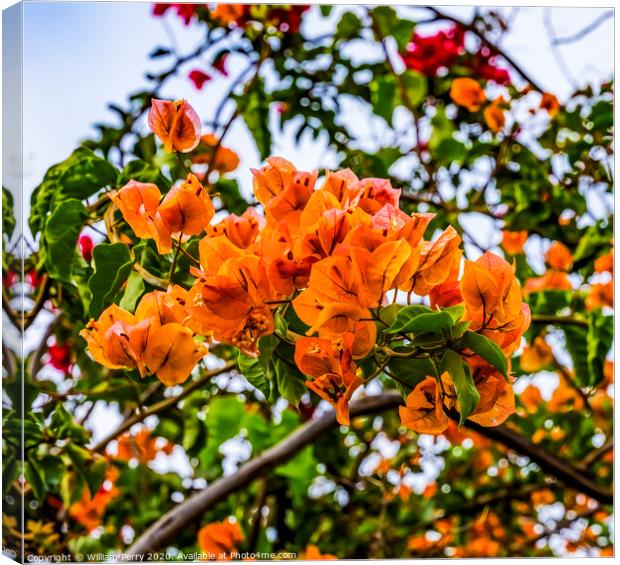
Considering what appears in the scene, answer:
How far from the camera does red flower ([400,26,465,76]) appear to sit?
1.29 metres

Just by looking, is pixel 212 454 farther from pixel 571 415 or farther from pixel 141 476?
pixel 571 415

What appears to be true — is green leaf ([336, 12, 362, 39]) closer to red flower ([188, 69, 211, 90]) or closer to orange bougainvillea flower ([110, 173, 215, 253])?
red flower ([188, 69, 211, 90])

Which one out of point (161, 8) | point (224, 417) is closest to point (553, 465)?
point (224, 417)

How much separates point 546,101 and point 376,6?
0.79 feet

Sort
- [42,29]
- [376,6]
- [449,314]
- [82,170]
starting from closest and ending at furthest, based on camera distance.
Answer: [449,314] → [82,170] → [42,29] → [376,6]

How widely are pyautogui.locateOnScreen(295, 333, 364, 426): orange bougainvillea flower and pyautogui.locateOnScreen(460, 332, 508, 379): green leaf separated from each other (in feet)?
0.17

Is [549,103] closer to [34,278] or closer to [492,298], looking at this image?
[34,278]

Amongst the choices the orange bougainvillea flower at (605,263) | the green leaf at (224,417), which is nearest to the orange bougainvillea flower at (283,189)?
the orange bougainvillea flower at (605,263)

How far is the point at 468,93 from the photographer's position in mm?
1185

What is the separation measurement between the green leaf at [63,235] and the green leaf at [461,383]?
0.36 m

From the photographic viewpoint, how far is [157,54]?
1.14 meters

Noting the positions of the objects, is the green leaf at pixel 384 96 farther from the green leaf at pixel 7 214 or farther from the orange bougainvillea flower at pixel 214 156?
the green leaf at pixel 7 214

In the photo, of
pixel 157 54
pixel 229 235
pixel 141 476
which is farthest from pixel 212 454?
pixel 229 235

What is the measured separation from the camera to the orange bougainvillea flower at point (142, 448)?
1.40 metres
